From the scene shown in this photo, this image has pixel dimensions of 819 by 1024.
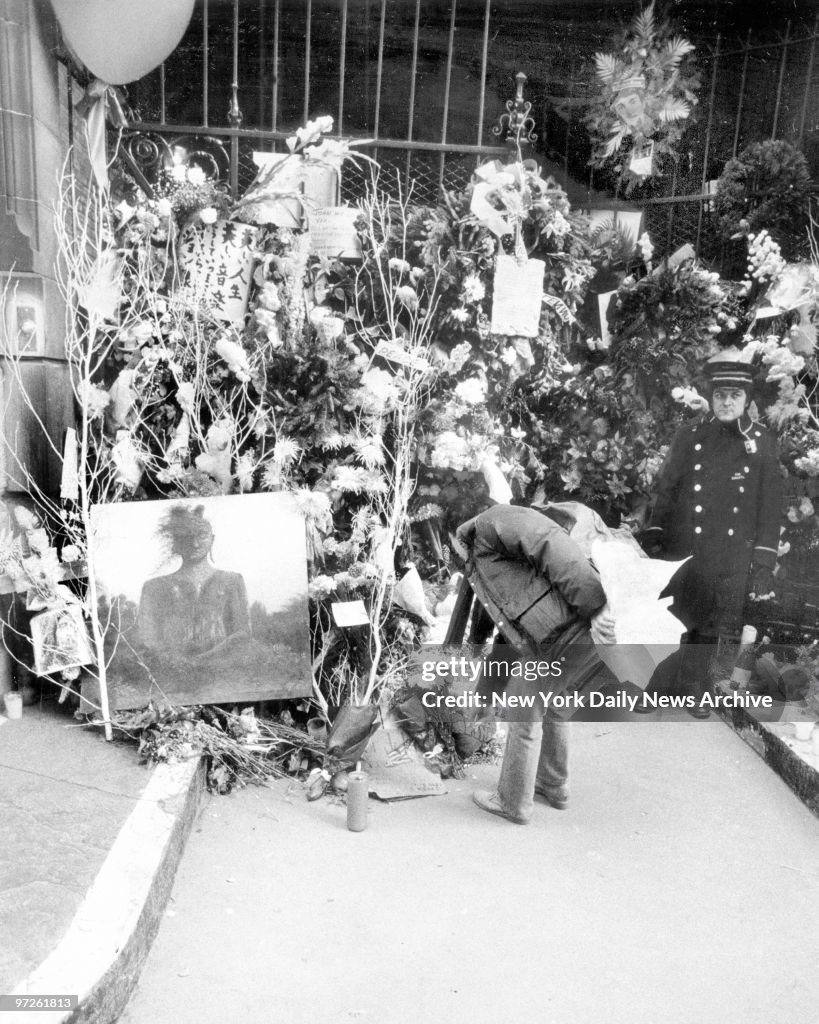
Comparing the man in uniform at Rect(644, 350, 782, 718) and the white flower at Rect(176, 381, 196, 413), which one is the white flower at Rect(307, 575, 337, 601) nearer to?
the white flower at Rect(176, 381, 196, 413)

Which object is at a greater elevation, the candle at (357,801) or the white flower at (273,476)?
the white flower at (273,476)

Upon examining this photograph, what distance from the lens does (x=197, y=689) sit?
3.99 m

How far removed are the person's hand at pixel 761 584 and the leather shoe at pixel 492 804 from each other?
209 cm

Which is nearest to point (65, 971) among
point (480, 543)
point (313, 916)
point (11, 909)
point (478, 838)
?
point (11, 909)

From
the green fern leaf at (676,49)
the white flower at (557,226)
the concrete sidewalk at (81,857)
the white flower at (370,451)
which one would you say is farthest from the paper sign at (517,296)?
the concrete sidewalk at (81,857)

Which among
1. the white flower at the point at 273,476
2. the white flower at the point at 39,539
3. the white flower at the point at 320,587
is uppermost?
the white flower at the point at 273,476

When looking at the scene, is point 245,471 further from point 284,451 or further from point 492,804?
point 492,804

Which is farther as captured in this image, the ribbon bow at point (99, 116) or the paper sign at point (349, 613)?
the ribbon bow at point (99, 116)

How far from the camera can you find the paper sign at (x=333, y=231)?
4.62 meters

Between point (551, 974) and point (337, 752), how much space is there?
1.53 meters

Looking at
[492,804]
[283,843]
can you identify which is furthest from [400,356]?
[283,843]

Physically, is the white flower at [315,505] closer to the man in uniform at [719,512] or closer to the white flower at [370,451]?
the white flower at [370,451]

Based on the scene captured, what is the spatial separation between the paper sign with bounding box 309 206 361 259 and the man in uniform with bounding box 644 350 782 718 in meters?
2.26

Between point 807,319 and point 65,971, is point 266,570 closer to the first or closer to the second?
point 65,971
